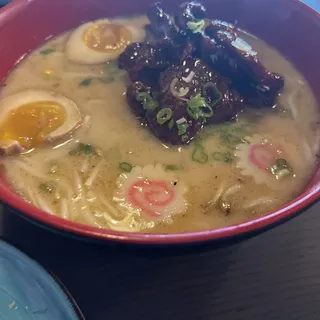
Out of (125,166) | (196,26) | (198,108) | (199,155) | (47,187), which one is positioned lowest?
(47,187)

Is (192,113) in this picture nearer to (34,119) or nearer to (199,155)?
(199,155)

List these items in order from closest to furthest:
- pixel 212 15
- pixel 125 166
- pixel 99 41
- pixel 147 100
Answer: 1. pixel 125 166
2. pixel 147 100
3. pixel 99 41
4. pixel 212 15

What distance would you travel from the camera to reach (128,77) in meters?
2.02

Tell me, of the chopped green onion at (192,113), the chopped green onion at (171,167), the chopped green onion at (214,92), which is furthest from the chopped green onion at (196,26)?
the chopped green onion at (171,167)

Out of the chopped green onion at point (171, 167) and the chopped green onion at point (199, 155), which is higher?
the chopped green onion at point (199, 155)

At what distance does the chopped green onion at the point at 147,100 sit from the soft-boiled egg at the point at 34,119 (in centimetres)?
26

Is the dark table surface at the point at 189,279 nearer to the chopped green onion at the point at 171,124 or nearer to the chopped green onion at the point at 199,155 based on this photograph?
the chopped green onion at the point at 199,155

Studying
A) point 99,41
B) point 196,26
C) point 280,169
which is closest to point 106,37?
point 99,41

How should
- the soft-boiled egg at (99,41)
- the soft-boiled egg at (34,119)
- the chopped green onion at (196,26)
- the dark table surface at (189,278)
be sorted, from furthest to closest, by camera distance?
the soft-boiled egg at (99,41), the chopped green onion at (196,26), the soft-boiled egg at (34,119), the dark table surface at (189,278)

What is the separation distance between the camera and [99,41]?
2145 millimetres

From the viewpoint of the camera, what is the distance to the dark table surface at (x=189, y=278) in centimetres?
144

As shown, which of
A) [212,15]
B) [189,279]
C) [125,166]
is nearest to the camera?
[189,279]

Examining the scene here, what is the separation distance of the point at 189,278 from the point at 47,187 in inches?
22.9

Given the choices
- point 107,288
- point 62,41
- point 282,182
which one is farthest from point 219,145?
point 62,41
